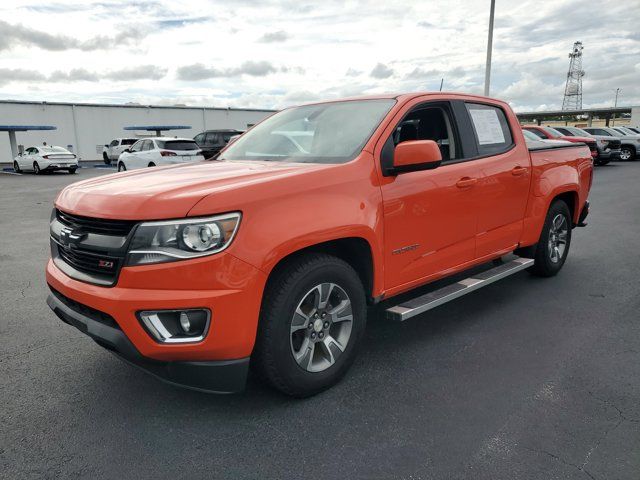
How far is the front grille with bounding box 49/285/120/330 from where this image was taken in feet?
8.31

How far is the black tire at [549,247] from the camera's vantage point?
5002 mm

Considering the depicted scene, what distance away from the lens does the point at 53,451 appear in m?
2.51

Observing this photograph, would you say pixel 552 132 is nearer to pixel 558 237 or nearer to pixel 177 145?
pixel 177 145

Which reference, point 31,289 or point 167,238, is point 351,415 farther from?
point 31,289

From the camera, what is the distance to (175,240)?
242 centimetres

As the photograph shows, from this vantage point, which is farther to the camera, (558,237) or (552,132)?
(552,132)

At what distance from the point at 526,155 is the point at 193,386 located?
3.55 m

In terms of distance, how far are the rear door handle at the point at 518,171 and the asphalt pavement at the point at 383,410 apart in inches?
46.8

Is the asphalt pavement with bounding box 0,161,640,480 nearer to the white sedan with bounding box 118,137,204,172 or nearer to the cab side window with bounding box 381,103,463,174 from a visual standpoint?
the cab side window with bounding box 381,103,463,174

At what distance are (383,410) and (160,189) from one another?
1726 mm

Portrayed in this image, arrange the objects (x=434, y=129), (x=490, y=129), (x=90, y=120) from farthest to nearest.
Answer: (x=90, y=120) → (x=490, y=129) → (x=434, y=129)

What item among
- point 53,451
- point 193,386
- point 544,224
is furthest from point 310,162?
point 544,224

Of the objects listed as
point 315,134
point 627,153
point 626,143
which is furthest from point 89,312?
point 627,153

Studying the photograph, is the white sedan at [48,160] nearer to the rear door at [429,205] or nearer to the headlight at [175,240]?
the rear door at [429,205]
